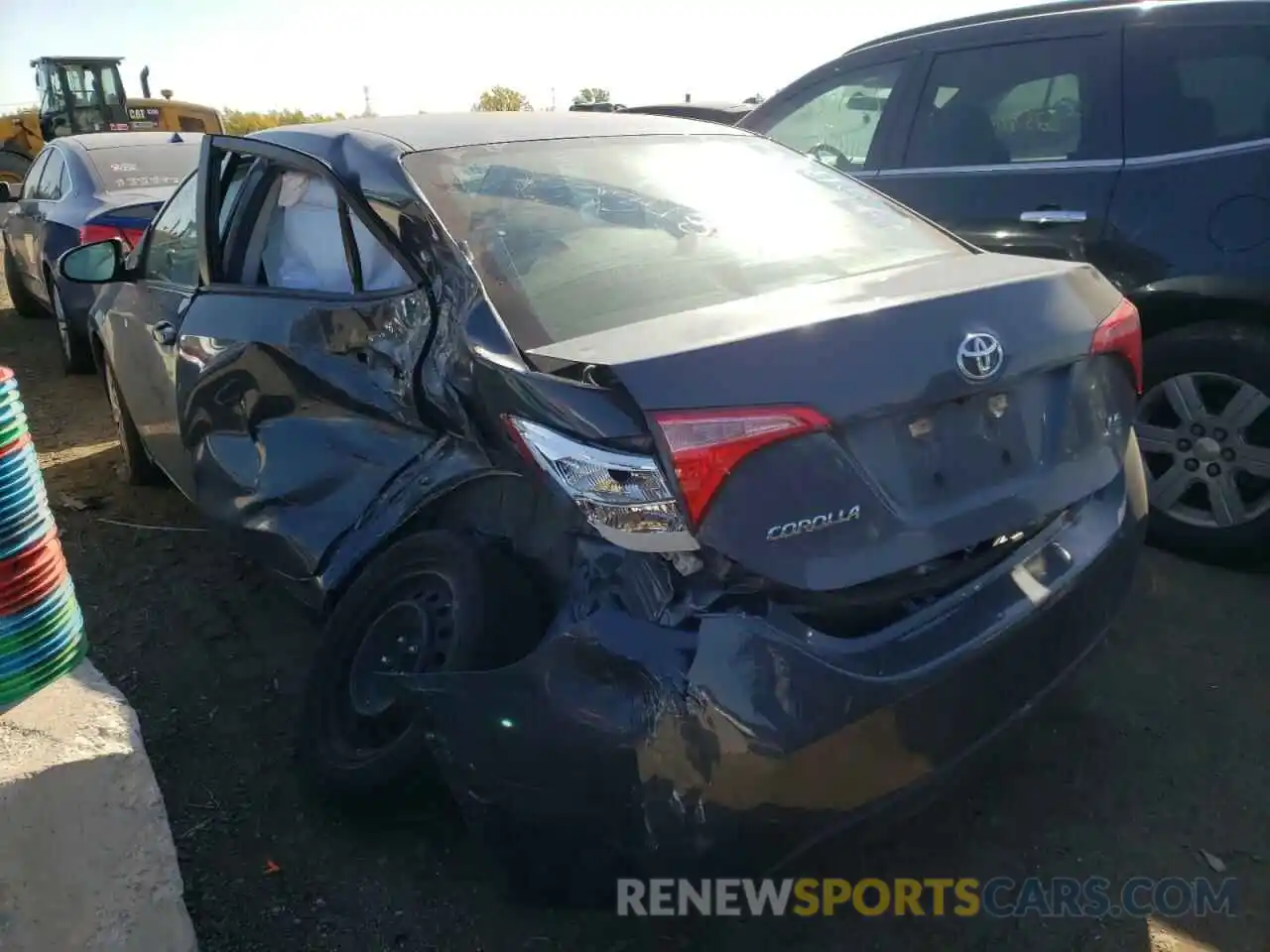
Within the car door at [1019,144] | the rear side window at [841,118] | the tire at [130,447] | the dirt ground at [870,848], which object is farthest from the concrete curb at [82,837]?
the rear side window at [841,118]

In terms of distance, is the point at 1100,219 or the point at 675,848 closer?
the point at 675,848

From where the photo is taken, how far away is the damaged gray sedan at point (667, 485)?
1856 mm

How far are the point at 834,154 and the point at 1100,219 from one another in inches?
59.8

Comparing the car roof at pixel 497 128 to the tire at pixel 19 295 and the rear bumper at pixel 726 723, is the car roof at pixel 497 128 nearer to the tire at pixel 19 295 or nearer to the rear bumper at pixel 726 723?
the rear bumper at pixel 726 723

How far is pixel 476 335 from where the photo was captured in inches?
90.4

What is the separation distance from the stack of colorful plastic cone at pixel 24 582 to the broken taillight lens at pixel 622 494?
109 centimetres

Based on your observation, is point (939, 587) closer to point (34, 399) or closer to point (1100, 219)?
point (1100, 219)

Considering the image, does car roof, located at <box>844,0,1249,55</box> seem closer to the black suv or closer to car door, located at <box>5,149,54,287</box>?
the black suv

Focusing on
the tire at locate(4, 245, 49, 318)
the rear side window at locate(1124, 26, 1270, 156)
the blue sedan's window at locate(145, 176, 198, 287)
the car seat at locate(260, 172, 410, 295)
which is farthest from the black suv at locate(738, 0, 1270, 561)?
the tire at locate(4, 245, 49, 318)

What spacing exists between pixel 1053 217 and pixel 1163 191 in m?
0.39

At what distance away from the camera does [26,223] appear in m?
8.58

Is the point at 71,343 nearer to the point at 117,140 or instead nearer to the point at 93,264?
the point at 117,140

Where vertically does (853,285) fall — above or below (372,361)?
above

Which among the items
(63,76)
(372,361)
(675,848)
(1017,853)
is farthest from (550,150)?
(63,76)
